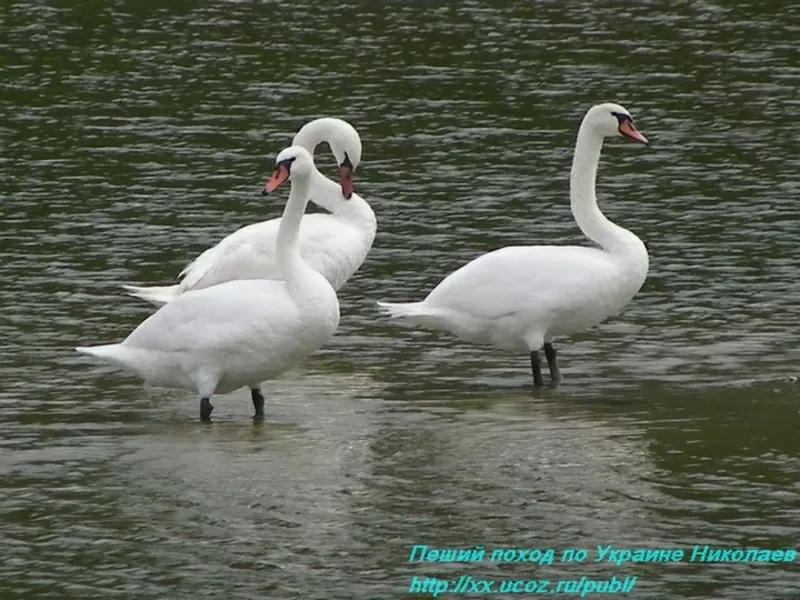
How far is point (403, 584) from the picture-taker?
10.3 m

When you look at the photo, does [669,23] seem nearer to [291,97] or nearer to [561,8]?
[561,8]

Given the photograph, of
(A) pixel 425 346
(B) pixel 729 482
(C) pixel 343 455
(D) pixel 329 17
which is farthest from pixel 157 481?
(D) pixel 329 17

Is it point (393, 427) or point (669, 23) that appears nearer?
point (393, 427)

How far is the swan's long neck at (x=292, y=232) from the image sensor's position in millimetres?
13773

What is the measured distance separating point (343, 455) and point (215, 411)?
1.88 meters

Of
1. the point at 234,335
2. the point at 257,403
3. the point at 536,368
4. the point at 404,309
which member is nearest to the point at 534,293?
the point at 536,368

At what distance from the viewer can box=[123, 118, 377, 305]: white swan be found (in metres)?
16.1

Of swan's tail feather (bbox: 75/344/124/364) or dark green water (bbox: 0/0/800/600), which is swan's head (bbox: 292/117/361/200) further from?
swan's tail feather (bbox: 75/344/124/364)

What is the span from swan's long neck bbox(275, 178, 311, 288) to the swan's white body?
1.16 m

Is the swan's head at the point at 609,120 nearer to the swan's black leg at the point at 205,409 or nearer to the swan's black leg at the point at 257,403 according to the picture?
the swan's black leg at the point at 257,403

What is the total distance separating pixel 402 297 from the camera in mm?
17406

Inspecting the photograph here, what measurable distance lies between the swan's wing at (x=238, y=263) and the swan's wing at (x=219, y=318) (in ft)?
6.56

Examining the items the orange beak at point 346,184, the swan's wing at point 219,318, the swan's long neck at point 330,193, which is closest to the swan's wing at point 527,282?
the swan's wing at point 219,318

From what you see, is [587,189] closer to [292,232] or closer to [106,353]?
[292,232]
